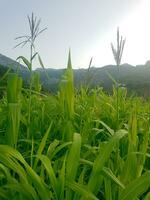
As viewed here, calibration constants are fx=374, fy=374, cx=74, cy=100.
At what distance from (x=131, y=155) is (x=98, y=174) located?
294mm

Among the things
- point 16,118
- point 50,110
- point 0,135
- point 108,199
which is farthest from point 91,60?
point 108,199

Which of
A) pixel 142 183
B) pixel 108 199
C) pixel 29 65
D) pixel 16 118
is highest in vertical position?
pixel 29 65

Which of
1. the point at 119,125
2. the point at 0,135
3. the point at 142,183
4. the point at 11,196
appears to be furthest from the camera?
the point at 119,125

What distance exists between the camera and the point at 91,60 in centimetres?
301

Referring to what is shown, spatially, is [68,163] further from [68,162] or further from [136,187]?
[136,187]

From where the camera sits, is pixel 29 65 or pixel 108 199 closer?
pixel 108 199

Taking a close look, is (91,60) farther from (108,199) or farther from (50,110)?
(108,199)

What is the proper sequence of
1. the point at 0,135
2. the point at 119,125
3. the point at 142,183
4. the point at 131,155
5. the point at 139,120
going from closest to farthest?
1. the point at 142,183
2. the point at 131,155
3. the point at 0,135
4. the point at 119,125
5. the point at 139,120

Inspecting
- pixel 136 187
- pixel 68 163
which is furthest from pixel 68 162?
pixel 136 187

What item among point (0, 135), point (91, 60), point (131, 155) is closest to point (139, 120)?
point (91, 60)

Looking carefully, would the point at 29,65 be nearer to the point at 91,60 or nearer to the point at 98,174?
the point at 91,60

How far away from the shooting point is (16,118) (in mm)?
1900

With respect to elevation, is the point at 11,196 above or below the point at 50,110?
below

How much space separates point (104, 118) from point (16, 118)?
→ 1588mm
